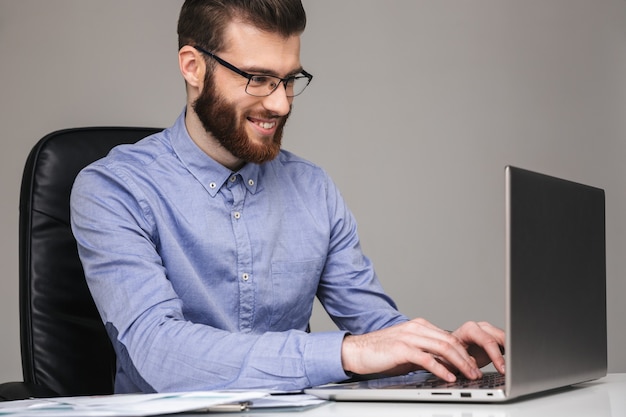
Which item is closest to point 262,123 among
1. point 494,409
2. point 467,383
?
point 467,383

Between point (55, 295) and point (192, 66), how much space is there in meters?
0.51

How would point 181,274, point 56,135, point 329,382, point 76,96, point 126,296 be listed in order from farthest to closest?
1. point 76,96
2. point 56,135
3. point 181,274
4. point 126,296
5. point 329,382

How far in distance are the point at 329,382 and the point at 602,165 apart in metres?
2.28

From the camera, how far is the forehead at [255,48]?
5.40 ft

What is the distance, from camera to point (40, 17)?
10.5 ft

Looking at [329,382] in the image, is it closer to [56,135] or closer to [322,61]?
[56,135]

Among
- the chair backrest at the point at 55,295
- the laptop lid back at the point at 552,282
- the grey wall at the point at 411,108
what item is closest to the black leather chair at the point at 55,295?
the chair backrest at the point at 55,295

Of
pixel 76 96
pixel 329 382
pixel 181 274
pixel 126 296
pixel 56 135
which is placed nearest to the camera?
pixel 329 382

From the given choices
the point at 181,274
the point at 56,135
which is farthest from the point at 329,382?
the point at 56,135

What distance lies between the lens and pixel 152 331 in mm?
1323

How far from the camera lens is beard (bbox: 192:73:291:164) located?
1668 mm

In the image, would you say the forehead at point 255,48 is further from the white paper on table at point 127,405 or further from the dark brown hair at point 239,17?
the white paper on table at point 127,405

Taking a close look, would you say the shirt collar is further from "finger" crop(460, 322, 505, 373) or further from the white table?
the white table

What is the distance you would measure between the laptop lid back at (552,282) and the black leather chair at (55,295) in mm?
897
